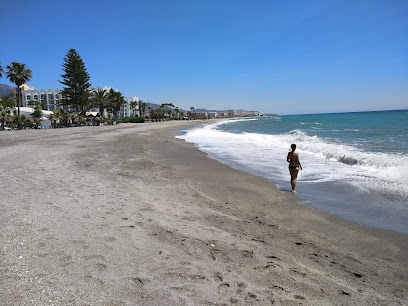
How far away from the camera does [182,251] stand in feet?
10.8

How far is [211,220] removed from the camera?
4.51m

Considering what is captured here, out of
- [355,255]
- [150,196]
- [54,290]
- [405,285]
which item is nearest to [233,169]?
[150,196]

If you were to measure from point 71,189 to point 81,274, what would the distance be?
355 cm

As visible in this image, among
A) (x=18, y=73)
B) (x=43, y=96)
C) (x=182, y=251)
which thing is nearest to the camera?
(x=182, y=251)

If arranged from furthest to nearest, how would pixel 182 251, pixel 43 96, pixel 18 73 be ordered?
pixel 43 96, pixel 18 73, pixel 182 251

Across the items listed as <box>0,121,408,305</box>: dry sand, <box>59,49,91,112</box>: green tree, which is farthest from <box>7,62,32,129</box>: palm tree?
<box>0,121,408,305</box>: dry sand

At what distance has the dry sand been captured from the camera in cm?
249

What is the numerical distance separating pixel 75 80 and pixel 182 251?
61296 mm

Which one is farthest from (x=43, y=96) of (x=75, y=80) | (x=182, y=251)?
(x=182, y=251)

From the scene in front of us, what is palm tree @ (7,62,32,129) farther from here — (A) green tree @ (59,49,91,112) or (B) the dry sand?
(B) the dry sand

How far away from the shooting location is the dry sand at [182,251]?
8.16ft

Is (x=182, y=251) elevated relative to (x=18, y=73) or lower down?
lower down

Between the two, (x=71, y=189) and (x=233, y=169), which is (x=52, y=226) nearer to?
(x=71, y=189)

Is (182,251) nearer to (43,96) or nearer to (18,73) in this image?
(18,73)
